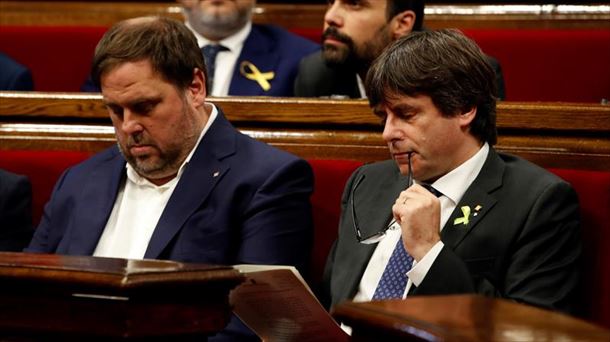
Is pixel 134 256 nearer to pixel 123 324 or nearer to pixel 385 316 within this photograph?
pixel 123 324

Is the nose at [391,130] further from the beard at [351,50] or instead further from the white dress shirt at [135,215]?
the beard at [351,50]

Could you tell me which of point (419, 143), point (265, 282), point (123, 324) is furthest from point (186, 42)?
point (123, 324)

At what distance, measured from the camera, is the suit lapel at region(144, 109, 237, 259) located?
115 centimetres

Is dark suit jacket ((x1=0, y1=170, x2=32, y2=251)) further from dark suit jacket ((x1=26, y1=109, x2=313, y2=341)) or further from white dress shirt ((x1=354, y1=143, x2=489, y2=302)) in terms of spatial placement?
white dress shirt ((x1=354, y1=143, x2=489, y2=302))

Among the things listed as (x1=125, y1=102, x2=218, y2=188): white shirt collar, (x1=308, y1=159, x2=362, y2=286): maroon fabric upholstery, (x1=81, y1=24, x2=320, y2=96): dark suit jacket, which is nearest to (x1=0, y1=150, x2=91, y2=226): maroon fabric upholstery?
(x1=125, y1=102, x2=218, y2=188): white shirt collar

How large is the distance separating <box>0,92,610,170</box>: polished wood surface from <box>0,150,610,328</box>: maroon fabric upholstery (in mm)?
23

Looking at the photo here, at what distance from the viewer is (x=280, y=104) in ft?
4.19

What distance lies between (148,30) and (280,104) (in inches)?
7.2

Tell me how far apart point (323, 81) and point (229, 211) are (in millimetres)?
517

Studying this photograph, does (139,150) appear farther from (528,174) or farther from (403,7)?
(403,7)

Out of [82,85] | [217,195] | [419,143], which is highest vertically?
[419,143]

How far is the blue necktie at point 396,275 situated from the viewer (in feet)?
3.34

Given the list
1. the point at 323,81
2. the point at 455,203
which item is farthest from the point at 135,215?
the point at 323,81

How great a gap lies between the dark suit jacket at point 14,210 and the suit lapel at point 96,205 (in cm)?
9
